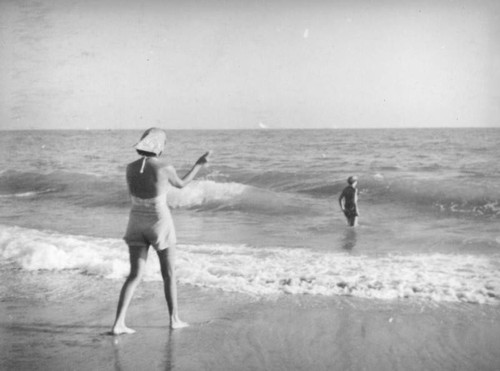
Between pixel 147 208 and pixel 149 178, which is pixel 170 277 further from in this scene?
pixel 149 178

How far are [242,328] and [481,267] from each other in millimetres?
3712

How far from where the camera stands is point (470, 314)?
415 centimetres

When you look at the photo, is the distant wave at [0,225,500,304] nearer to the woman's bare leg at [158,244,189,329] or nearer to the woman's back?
the woman's bare leg at [158,244,189,329]

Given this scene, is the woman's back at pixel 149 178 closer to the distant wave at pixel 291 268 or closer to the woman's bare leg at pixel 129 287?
the woman's bare leg at pixel 129 287

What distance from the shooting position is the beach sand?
3.17 metres

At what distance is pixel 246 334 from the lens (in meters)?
3.67

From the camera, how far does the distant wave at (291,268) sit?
489 cm

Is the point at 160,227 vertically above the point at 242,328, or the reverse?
the point at 160,227

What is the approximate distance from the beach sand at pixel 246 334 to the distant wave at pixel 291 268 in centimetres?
34

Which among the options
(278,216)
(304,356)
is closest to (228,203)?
(278,216)

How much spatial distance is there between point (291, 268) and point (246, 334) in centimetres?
250

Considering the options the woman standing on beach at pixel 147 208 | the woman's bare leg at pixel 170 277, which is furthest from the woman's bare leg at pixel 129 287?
the woman's bare leg at pixel 170 277

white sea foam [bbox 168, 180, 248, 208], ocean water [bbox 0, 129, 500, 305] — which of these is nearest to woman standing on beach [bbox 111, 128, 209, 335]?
ocean water [bbox 0, 129, 500, 305]

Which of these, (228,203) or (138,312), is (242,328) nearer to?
(138,312)
